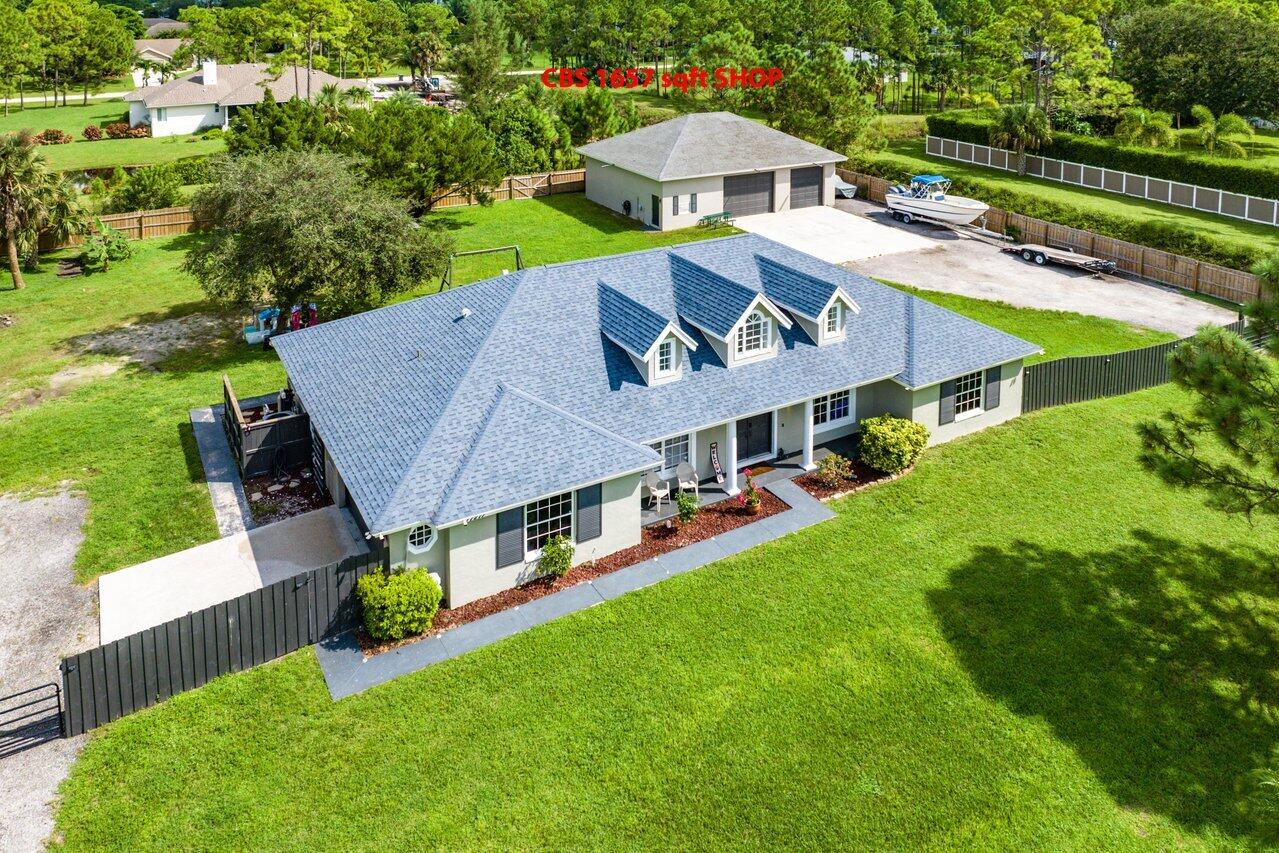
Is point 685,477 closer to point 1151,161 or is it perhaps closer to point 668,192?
point 668,192

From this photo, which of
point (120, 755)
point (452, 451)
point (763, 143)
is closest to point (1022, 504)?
point (452, 451)

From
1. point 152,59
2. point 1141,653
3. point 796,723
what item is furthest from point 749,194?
point 152,59

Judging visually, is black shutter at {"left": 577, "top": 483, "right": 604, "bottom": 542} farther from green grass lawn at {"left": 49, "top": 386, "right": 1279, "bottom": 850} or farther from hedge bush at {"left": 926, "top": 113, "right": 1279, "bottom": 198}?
hedge bush at {"left": 926, "top": 113, "right": 1279, "bottom": 198}

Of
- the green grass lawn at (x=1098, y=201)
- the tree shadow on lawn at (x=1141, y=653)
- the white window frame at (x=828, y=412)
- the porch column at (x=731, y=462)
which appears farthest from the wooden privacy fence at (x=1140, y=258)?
the porch column at (x=731, y=462)

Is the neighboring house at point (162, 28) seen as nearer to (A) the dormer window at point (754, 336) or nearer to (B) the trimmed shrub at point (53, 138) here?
(B) the trimmed shrub at point (53, 138)

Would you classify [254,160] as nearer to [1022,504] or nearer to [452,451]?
[452,451]

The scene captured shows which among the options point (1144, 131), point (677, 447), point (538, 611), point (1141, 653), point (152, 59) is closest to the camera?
point (1141, 653)

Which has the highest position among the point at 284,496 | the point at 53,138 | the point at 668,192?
the point at 53,138
